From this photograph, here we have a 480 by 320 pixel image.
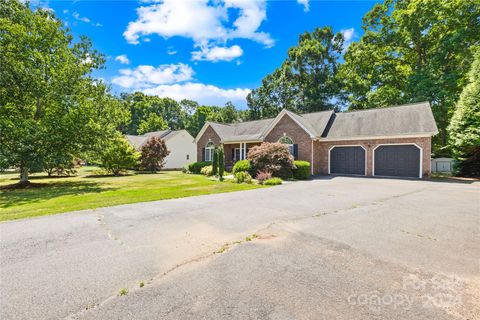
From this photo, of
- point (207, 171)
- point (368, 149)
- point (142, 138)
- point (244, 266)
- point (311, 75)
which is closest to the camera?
point (244, 266)

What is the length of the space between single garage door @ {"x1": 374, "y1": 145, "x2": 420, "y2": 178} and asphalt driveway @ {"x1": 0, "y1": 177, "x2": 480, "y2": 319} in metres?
11.4

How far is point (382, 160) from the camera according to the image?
722 inches

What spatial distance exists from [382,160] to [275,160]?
8.64 meters

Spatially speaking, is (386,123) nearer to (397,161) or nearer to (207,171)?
(397,161)

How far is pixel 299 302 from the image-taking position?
2.92 metres

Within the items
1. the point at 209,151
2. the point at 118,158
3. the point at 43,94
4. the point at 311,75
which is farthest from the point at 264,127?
the point at 311,75

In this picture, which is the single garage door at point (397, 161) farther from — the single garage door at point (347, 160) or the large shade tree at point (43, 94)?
the large shade tree at point (43, 94)

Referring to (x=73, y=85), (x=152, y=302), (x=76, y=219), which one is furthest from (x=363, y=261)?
(x=73, y=85)

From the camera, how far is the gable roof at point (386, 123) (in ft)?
56.2

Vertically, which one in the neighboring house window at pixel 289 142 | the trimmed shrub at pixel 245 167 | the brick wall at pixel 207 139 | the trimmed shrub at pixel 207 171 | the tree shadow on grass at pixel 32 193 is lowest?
the tree shadow on grass at pixel 32 193

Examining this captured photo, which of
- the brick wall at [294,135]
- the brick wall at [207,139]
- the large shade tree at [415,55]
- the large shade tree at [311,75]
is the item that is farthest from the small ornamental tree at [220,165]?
the large shade tree at [311,75]

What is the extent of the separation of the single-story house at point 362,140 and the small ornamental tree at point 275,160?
3824 mm

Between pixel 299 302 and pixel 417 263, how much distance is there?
2.49 m

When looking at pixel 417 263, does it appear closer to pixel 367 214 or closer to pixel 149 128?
pixel 367 214
